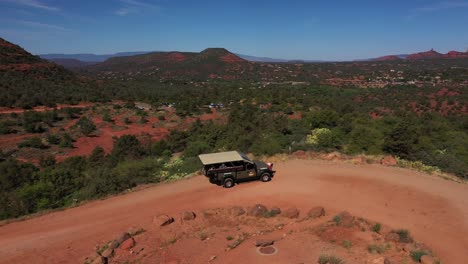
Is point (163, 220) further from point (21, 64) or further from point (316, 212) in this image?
point (21, 64)

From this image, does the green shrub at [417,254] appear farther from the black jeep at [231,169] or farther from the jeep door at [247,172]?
the jeep door at [247,172]

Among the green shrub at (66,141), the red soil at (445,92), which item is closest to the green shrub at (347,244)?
the green shrub at (66,141)

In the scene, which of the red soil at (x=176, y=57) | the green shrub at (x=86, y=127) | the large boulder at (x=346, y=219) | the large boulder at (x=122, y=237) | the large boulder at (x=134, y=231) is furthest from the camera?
the red soil at (x=176, y=57)

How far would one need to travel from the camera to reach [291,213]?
12.6 metres

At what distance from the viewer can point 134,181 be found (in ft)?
57.7

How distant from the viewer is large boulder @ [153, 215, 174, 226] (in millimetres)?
12188

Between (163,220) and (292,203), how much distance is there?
5523 mm

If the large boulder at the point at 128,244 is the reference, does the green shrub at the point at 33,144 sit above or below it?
below

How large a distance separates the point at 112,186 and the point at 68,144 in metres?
23.4

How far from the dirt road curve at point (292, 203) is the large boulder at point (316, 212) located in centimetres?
72

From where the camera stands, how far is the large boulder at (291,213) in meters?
12.6

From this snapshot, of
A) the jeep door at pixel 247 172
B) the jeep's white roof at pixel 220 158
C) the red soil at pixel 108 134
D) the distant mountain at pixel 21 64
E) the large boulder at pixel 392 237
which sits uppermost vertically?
the distant mountain at pixel 21 64

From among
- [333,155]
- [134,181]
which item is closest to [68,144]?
[134,181]

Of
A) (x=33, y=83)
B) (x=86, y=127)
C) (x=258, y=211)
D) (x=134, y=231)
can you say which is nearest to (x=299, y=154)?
(x=258, y=211)
